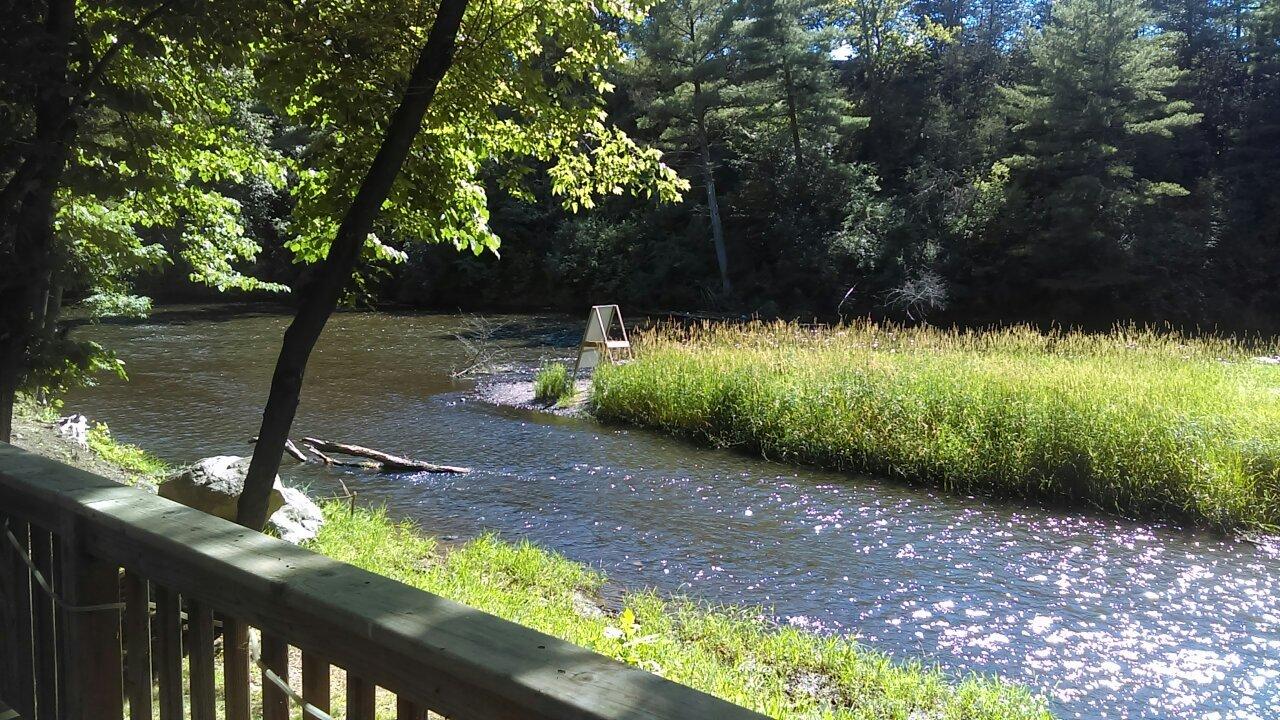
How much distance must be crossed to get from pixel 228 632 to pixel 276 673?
0.17 metres

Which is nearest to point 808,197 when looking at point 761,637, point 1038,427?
point 1038,427

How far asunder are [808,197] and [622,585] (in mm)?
23797

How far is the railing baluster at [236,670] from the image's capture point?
1784mm

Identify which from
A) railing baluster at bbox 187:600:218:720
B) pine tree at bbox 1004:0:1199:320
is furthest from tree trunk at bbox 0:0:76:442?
pine tree at bbox 1004:0:1199:320

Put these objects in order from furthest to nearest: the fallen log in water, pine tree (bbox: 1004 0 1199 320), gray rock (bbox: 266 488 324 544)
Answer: pine tree (bbox: 1004 0 1199 320) < the fallen log in water < gray rock (bbox: 266 488 324 544)

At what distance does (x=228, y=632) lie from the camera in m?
1.77

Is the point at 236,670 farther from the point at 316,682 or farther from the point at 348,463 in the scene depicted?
the point at 348,463

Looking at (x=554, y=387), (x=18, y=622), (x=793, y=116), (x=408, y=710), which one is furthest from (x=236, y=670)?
(x=793, y=116)

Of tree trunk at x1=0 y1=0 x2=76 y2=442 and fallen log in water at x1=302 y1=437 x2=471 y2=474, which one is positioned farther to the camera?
fallen log in water at x1=302 y1=437 x2=471 y2=474

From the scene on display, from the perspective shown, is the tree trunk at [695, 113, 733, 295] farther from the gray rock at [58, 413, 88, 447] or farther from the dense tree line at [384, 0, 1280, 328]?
the gray rock at [58, 413, 88, 447]

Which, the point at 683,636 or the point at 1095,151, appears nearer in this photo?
the point at 683,636

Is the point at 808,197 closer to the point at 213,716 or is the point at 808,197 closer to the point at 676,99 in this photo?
the point at 676,99

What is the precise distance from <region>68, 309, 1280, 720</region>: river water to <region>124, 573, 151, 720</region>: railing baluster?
469 centimetres

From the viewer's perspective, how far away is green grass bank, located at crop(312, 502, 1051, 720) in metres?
4.68
